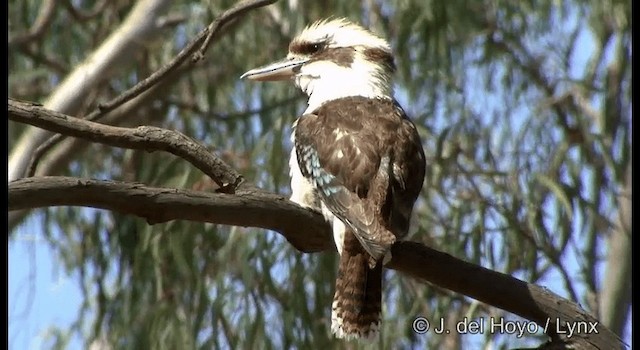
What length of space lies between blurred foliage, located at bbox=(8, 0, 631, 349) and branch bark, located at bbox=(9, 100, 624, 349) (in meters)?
1.25

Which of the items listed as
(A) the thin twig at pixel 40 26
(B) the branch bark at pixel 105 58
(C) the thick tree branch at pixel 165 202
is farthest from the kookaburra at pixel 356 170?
(A) the thin twig at pixel 40 26

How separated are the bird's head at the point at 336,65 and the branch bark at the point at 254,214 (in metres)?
0.78

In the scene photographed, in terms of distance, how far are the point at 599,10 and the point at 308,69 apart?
1738mm

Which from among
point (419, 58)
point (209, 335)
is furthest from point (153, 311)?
point (419, 58)

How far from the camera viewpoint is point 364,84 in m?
3.24

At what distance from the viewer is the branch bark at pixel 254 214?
1.98 metres

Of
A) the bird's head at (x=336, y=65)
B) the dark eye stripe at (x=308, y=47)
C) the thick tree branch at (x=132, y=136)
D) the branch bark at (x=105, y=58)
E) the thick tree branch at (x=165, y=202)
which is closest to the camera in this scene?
the thick tree branch at (x=165, y=202)

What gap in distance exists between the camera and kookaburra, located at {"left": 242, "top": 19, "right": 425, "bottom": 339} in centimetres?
246

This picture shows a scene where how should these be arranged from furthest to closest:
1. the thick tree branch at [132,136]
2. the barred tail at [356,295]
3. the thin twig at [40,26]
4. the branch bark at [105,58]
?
the thin twig at [40,26], the branch bark at [105,58], the barred tail at [356,295], the thick tree branch at [132,136]

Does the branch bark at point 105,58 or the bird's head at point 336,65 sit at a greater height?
the branch bark at point 105,58

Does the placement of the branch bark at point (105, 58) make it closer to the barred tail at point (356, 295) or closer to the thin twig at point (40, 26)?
the thin twig at point (40, 26)

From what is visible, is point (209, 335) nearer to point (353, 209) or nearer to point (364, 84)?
point (364, 84)

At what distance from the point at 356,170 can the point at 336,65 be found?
721mm

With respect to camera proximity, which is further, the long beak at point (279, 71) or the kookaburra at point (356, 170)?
the long beak at point (279, 71)
